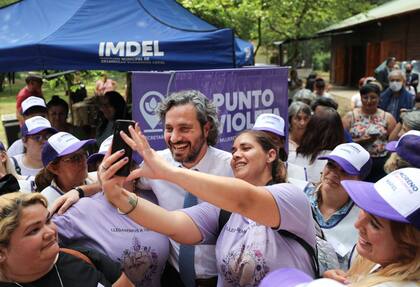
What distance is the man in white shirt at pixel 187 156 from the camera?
240 centimetres

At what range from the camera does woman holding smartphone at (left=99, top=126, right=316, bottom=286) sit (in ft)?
5.52

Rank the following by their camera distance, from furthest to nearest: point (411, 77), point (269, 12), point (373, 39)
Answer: point (373, 39) < point (269, 12) < point (411, 77)

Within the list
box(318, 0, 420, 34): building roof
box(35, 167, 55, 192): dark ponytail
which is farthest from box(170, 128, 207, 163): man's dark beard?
box(318, 0, 420, 34): building roof

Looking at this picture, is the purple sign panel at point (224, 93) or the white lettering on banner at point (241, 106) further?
the white lettering on banner at point (241, 106)

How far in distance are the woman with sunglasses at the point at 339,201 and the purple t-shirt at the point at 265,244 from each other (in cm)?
68

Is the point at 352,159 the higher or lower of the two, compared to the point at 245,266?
higher

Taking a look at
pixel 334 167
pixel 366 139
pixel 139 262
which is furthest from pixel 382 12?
pixel 139 262

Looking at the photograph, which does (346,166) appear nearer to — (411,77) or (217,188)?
(217,188)

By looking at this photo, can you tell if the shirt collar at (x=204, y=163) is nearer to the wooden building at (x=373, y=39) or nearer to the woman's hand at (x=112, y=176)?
the woman's hand at (x=112, y=176)

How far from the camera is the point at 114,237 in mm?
2398

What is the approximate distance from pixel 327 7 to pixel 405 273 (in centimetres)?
1119

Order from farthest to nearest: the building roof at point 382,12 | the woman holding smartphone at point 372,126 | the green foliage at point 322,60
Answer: the green foliage at point 322,60
the building roof at point 382,12
the woman holding smartphone at point 372,126

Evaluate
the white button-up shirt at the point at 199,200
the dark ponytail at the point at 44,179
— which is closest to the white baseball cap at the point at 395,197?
the white button-up shirt at the point at 199,200

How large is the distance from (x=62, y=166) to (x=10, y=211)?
1.04 meters
